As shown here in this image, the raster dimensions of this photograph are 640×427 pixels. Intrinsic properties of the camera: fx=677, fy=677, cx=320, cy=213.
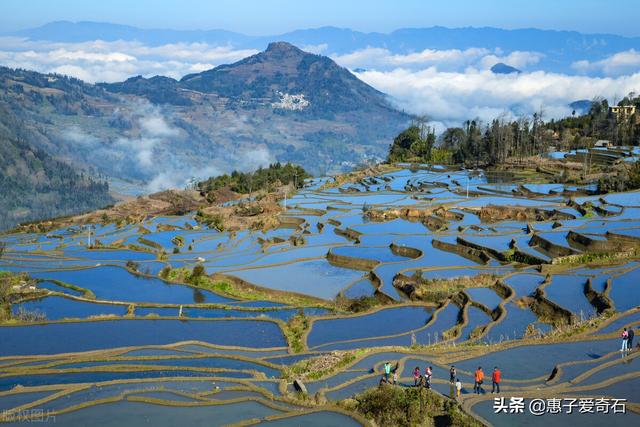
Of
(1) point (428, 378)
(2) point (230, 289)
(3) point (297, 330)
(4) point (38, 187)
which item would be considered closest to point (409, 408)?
(1) point (428, 378)

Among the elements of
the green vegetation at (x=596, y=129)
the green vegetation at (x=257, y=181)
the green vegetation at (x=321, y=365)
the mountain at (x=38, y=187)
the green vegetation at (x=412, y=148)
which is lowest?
the mountain at (x=38, y=187)

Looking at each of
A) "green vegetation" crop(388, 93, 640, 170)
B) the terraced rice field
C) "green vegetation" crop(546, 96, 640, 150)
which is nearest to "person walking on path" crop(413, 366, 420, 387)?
the terraced rice field

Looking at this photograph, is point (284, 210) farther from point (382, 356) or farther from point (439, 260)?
point (382, 356)

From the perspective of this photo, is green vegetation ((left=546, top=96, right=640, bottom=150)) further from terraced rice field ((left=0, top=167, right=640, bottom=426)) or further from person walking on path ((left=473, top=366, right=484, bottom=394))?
person walking on path ((left=473, top=366, right=484, bottom=394))

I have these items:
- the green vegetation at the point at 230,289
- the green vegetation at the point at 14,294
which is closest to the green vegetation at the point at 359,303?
the green vegetation at the point at 230,289

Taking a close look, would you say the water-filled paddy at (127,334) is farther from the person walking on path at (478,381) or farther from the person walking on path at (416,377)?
the person walking on path at (478,381)

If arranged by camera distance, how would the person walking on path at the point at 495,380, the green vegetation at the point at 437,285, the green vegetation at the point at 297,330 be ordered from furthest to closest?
the green vegetation at the point at 437,285
the green vegetation at the point at 297,330
the person walking on path at the point at 495,380

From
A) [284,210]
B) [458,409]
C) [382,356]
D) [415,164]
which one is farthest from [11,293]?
[415,164]
